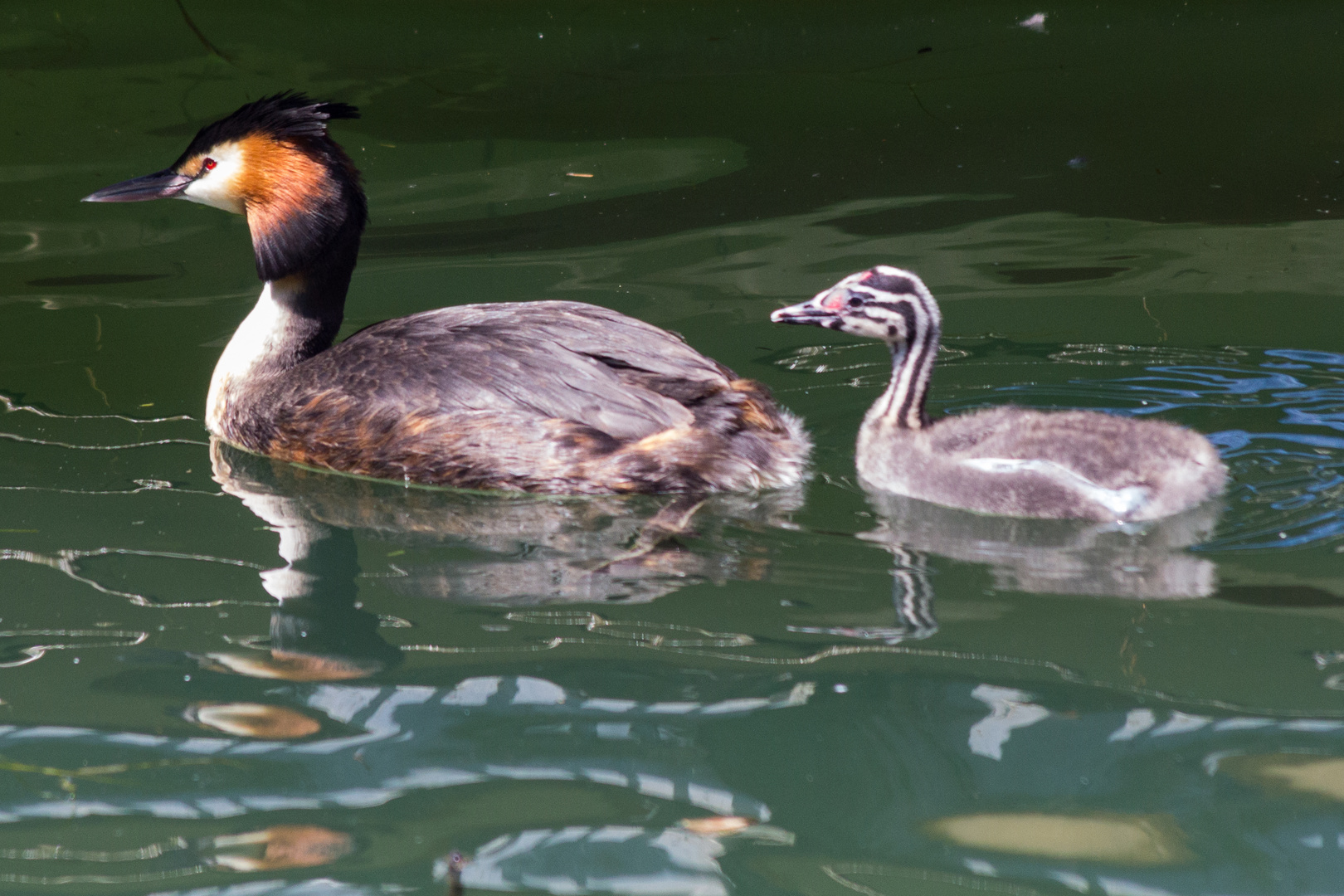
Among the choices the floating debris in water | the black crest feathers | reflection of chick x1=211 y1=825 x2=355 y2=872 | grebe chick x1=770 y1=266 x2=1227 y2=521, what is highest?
the floating debris in water

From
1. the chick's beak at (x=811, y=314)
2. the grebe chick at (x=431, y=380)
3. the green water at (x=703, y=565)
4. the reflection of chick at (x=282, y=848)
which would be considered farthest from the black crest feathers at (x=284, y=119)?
the reflection of chick at (x=282, y=848)

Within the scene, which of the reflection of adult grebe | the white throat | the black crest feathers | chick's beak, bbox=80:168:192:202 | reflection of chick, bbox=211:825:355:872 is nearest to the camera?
reflection of chick, bbox=211:825:355:872

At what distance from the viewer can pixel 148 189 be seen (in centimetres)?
608

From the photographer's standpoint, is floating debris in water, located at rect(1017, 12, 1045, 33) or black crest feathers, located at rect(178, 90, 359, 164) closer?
black crest feathers, located at rect(178, 90, 359, 164)

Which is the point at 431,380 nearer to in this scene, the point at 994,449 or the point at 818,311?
the point at 818,311

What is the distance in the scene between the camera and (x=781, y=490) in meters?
5.21

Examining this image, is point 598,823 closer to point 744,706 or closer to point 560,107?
point 744,706

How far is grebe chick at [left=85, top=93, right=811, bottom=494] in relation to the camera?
513 centimetres

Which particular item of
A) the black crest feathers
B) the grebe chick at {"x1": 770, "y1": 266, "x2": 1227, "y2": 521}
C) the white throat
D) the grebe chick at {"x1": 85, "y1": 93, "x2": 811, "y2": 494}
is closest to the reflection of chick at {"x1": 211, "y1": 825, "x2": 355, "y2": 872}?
the grebe chick at {"x1": 85, "y1": 93, "x2": 811, "y2": 494}

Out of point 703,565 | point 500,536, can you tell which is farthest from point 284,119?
point 703,565

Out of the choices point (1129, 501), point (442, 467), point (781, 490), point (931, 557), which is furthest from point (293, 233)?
point (1129, 501)

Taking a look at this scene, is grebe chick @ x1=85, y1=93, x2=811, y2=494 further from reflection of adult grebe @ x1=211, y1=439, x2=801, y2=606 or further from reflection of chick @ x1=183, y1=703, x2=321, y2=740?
reflection of chick @ x1=183, y1=703, x2=321, y2=740

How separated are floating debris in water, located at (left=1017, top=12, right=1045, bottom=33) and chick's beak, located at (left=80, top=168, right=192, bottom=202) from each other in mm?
6921

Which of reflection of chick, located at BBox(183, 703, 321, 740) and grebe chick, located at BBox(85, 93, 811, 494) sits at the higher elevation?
grebe chick, located at BBox(85, 93, 811, 494)
